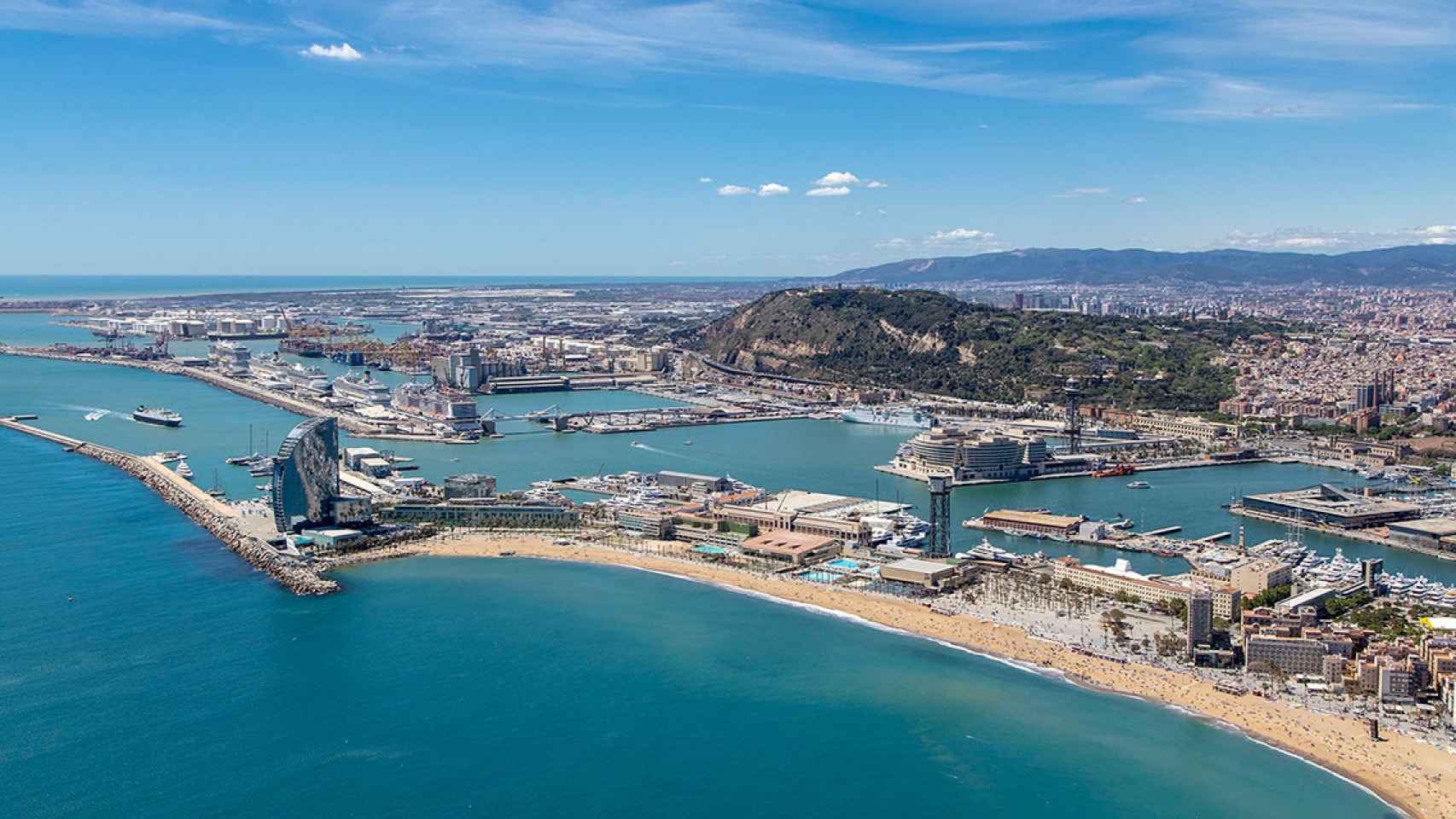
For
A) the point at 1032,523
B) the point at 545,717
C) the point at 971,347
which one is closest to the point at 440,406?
the point at 1032,523

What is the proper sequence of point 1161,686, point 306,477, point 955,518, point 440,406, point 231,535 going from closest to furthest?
1. point 1161,686
2. point 231,535
3. point 306,477
4. point 955,518
5. point 440,406

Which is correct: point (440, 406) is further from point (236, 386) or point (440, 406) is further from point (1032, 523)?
point (1032, 523)

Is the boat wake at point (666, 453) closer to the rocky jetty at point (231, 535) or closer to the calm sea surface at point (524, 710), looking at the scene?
the calm sea surface at point (524, 710)

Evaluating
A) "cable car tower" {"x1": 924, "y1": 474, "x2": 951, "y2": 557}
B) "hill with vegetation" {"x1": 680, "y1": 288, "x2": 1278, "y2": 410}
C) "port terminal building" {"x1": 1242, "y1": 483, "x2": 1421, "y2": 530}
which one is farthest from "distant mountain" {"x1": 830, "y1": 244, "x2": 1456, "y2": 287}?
"cable car tower" {"x1": 924, "y1": 474, "x2": 951, "y2": 557}

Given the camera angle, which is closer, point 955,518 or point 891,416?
point 955,518

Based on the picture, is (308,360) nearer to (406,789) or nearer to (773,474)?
(773,474)

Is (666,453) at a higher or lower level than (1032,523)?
higher
